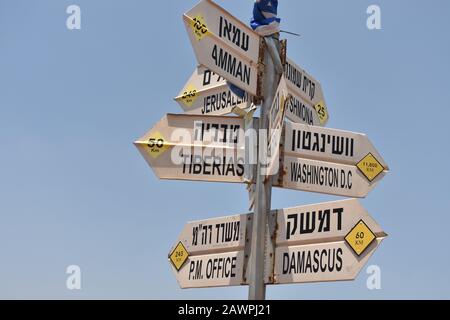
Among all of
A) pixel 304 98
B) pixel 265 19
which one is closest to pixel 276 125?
pixel 265 19

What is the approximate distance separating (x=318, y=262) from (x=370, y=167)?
89 cm

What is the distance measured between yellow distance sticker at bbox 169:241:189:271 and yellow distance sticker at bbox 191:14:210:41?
5.24ft

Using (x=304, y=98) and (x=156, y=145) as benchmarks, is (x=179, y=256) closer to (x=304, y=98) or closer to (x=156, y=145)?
(x=156, y=145)

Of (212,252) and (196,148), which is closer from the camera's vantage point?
(196,148)

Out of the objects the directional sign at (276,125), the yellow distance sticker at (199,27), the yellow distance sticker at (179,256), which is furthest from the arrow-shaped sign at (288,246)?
the yellow distance sticker at (199,27)

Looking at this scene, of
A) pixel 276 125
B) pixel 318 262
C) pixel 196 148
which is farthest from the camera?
pixel 196 148

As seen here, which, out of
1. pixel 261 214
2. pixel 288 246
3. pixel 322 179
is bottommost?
pixel 288 246

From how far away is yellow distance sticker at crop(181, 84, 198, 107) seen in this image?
594cm

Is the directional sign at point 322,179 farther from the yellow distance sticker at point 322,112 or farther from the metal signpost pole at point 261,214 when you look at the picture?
the yellow distance sticker at point 322,112

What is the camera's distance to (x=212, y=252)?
5.12 m

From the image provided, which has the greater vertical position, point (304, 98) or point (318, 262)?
point (304, 98)
